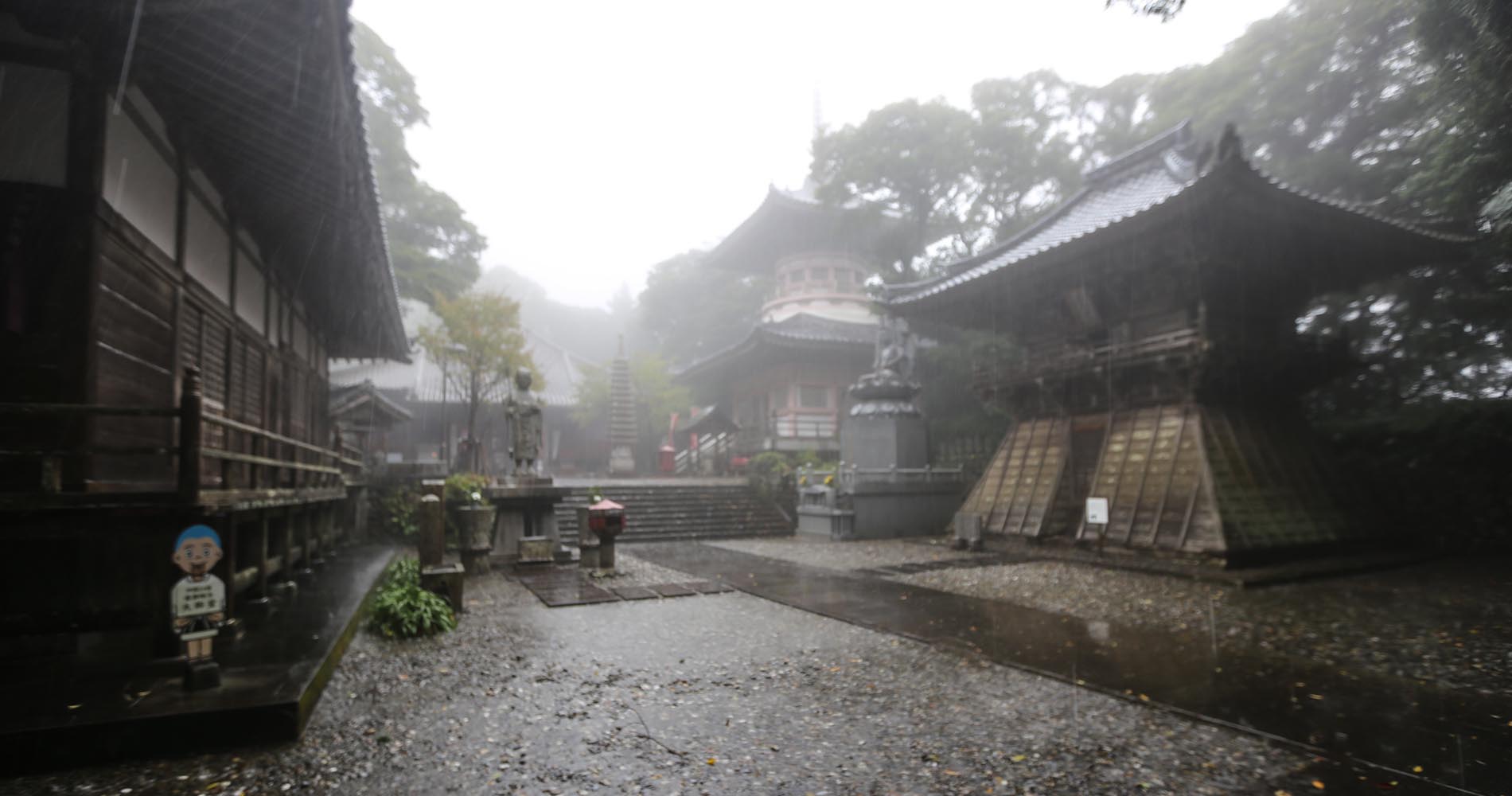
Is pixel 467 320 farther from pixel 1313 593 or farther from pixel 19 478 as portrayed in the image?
pixel 1313 593

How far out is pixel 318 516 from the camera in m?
11.4

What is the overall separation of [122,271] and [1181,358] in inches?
543

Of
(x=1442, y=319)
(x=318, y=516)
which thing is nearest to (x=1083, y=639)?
(x=318, y=516)

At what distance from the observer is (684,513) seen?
18625mm

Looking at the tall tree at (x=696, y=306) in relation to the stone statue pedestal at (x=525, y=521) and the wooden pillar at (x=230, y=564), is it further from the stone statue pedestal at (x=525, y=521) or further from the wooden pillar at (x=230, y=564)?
the wooden pillar at (x=230, y=564)

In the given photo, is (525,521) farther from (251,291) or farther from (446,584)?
(251,291)

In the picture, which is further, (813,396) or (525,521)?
(813,396)

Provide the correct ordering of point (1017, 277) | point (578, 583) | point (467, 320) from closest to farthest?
point (578, 583) < point (1017, 277) < point (467, 320)

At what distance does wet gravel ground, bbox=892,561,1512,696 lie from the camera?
6.22 metres

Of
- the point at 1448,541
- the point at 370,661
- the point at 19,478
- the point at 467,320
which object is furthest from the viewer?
the point at 467,320

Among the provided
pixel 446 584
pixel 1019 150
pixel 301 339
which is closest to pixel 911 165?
pixel 1019 150

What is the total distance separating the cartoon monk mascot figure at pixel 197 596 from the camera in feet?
Result: 14.5

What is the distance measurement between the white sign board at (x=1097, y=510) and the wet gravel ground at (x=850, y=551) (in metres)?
2.21

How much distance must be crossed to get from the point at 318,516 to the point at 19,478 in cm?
676
